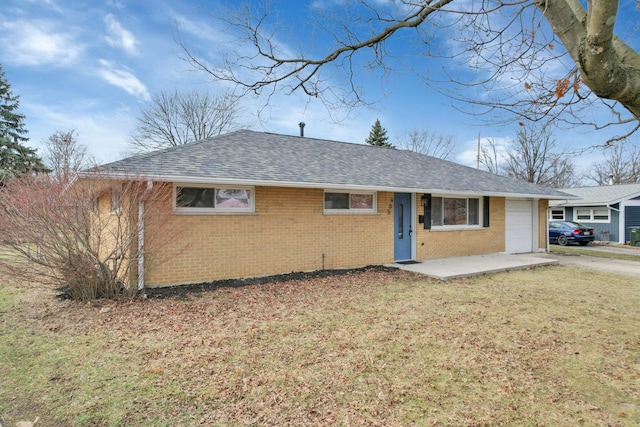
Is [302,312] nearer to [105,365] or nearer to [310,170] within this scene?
[105,365]

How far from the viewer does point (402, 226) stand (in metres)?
10.9

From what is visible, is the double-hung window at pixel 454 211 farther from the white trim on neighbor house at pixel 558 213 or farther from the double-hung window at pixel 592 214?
the double-hung window at pixel 592 214

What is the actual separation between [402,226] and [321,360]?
25.0ft

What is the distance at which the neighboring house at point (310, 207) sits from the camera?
7.52 m

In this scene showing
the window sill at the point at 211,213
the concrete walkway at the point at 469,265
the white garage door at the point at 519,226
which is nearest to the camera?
the window sill at the point at 211,213

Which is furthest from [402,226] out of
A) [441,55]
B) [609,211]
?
[609,211]

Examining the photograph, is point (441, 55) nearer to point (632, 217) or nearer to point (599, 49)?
point (599, 49)

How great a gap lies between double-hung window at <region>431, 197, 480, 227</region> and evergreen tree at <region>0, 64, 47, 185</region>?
24214mm

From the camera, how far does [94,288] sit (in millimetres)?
6238

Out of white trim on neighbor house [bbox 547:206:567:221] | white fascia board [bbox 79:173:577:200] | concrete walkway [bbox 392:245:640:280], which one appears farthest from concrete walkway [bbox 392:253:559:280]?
white trim on neighbor house [bbox 547:206:567:221]

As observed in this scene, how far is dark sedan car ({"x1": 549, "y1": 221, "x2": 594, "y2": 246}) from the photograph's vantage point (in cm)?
1895

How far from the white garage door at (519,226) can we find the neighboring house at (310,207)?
69 mm

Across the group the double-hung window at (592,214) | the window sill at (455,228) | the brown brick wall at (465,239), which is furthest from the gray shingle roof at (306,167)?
the double-hung window at (592,214)

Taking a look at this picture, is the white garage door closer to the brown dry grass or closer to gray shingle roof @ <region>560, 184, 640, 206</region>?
the brown dry grass
